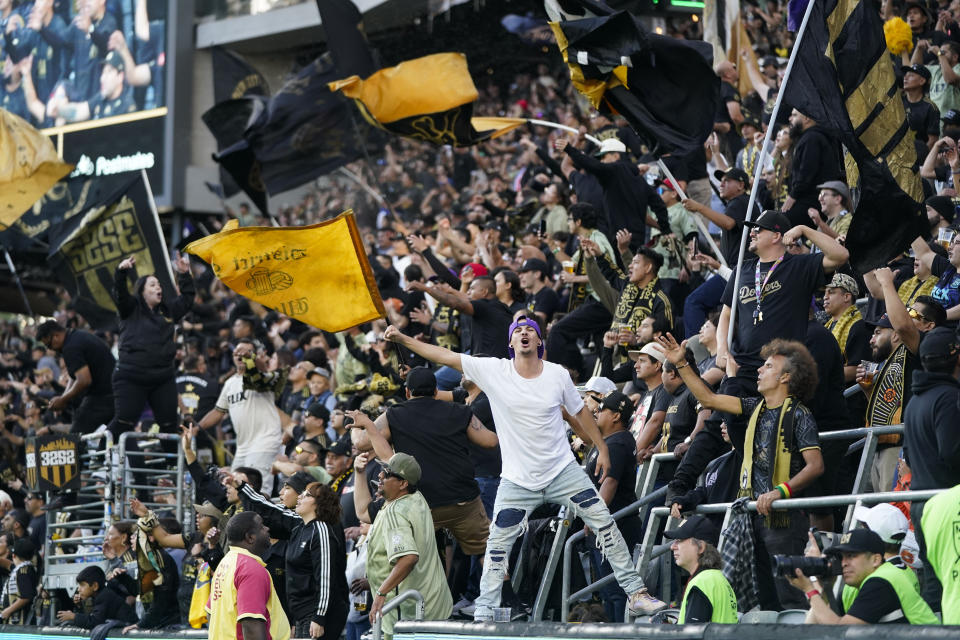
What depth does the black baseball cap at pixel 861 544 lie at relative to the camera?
20.6 ft

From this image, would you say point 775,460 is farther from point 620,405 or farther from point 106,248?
point 106,248

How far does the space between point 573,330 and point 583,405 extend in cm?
404

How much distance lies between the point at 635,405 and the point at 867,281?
1.92 m

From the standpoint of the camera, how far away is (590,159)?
13.0 meters

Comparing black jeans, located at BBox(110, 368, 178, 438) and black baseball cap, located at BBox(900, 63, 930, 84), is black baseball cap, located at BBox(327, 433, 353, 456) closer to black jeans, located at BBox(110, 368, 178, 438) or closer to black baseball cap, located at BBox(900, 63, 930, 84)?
black jeans, located at BBox(110, 368, 178, 438)

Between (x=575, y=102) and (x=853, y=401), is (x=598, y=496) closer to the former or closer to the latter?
(x=853, y=401)

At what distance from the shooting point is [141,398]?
14.6 meters

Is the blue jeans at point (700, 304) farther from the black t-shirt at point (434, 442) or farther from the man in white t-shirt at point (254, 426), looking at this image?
the man in white t-shirt at point (254, 426)

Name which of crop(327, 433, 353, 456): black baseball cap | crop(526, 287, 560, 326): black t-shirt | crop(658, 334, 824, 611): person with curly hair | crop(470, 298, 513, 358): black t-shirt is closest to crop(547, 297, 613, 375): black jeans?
crop(526, 287, 560, 326): black t-shirt

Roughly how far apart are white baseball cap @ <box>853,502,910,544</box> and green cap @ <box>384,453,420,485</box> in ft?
10.0

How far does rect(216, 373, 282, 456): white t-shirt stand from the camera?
559 inches

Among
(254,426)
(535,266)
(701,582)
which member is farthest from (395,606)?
(254,426)

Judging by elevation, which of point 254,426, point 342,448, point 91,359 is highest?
point 342,448

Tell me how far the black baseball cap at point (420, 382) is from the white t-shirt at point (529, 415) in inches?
41.8
